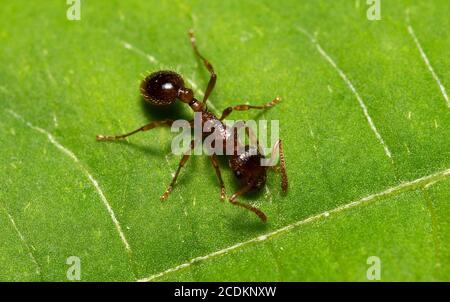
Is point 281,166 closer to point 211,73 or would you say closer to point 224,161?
point 224,161

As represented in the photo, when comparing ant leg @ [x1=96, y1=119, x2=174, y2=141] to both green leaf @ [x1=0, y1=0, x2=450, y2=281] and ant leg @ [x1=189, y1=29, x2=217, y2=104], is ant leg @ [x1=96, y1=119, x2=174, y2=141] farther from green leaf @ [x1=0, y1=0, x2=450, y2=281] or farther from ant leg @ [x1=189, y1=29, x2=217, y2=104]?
ant leg @ [x1=189, y1=29, x2=217, y2=104]

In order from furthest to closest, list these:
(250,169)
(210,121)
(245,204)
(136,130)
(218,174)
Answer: (210,121)
(136,130)
(218,174)
(250,169)
(245,204)

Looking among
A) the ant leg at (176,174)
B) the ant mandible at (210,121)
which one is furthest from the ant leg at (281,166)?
the ant leg at (176,174)

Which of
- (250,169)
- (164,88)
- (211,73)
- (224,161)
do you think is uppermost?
(211,73)

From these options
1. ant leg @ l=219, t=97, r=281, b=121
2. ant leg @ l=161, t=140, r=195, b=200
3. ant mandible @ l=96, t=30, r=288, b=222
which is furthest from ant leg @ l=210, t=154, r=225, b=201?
ant leg @ l=219, t=97, r=281, b=121

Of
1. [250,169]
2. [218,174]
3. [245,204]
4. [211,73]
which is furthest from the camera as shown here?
[211,73]

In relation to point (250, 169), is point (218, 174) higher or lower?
lower

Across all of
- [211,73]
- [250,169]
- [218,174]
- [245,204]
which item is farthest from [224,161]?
[211,73]
